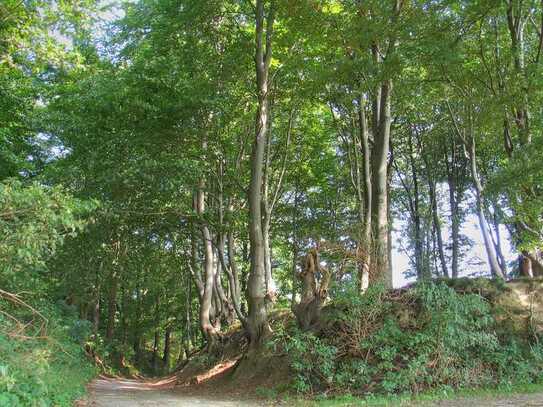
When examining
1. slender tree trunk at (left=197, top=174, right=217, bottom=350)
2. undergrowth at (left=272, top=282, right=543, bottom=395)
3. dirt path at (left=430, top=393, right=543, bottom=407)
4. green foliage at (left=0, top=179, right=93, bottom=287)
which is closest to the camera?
green foliage at (left=0, top=179, right=93, bottom=287)

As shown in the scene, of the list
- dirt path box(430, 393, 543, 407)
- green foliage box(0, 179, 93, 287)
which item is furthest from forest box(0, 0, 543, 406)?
dirt path box(430, 393, 543, 407)

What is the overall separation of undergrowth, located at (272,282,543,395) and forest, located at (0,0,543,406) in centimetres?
4

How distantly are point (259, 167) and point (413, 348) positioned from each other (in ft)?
21.9

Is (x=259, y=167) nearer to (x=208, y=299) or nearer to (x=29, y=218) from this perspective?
(x=208, y=299)

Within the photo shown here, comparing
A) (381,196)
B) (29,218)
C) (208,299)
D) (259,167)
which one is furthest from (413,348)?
(208,299)

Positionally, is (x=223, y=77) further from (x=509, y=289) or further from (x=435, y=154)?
(x=435, y=154)

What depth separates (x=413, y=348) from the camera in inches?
404

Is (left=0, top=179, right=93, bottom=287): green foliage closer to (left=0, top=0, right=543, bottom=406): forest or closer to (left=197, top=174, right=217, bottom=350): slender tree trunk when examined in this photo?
(left=0, top=0, right=543, bottom=406): forest

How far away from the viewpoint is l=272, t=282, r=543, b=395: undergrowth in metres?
9.91

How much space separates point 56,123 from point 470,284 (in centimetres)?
1227

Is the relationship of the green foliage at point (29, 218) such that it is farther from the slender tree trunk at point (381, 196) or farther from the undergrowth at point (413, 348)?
the slender tree trunk at point (381, 196)

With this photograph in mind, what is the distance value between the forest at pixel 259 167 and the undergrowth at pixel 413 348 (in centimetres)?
4

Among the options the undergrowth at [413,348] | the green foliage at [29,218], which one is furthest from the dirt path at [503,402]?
the green foliage at [29,218]

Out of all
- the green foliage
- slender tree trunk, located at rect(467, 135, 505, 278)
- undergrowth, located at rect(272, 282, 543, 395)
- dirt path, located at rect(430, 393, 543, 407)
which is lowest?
dirt path, located at rect(430, 393, 543, 407)
